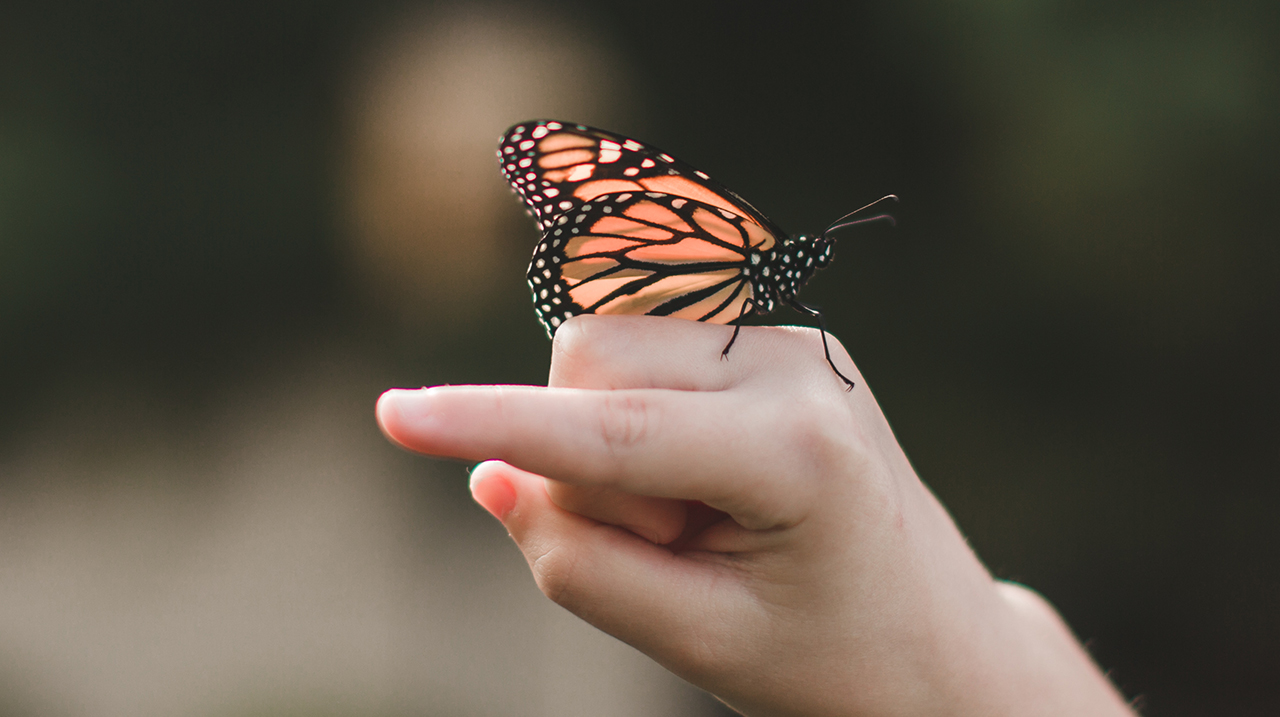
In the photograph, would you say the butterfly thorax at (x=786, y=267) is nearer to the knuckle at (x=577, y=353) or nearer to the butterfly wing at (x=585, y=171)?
the butterfly wing at (x=585, y=171)

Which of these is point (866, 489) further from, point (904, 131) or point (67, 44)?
point (67, 44)

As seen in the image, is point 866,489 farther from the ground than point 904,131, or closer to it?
closer to it

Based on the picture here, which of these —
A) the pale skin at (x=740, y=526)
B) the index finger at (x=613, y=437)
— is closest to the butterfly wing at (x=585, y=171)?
the pale skin at (x=740, y=526)

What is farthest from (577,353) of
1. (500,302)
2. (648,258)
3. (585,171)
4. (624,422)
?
(500,302)

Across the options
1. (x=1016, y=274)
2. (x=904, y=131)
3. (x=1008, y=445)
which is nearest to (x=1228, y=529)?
(x=1008, y=445)

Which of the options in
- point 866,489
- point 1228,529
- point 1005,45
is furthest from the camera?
point 1005,45

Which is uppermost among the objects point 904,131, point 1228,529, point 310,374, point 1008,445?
point 904,131

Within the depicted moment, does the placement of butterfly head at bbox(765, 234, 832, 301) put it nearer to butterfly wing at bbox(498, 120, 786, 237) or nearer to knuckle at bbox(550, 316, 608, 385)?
butterfly wing at bbox(498, 120, 786, 237)
